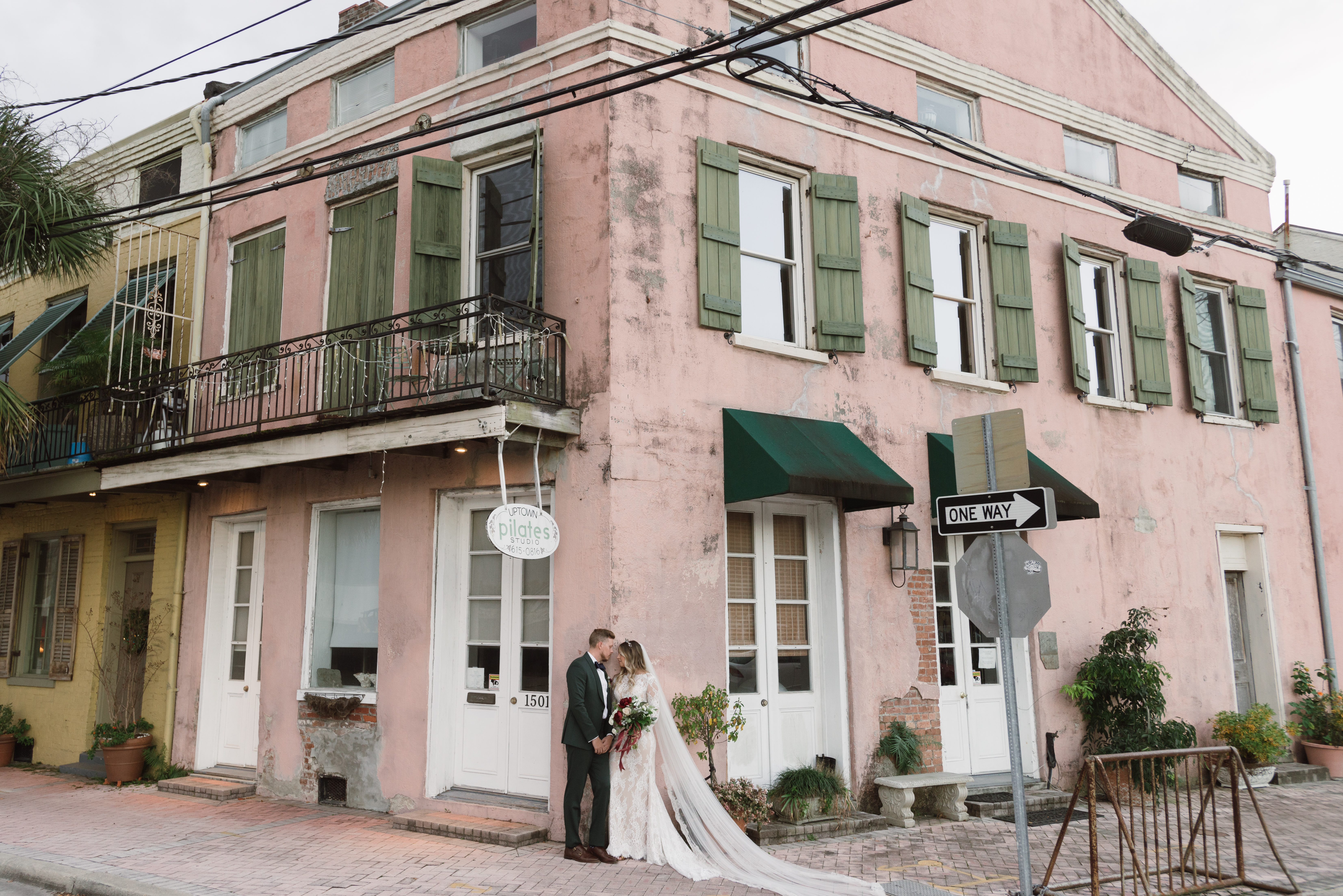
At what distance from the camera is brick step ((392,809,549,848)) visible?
26.8 feet

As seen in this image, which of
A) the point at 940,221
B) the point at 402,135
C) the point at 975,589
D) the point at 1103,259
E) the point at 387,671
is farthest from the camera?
the point at 1103,259

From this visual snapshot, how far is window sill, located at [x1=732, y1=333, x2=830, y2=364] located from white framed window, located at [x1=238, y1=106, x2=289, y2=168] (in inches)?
246

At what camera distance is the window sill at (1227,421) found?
13258mm

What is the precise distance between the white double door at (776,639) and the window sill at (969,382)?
7.18ft

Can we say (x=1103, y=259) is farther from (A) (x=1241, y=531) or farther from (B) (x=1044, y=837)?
(B) (x=1044, y=837)

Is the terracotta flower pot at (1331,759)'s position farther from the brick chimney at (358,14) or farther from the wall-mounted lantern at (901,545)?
the brick chimney at (358,14)

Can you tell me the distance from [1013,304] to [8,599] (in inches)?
536

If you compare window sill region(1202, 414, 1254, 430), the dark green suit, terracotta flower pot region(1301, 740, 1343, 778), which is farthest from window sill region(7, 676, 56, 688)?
terracotta flower pot region(1301, 740, 1343, 778)

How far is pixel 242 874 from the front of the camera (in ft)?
23.7

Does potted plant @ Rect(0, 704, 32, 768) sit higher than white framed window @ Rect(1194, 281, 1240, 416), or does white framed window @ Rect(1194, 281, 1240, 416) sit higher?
white framed window @ Rect(1194, 281, 1240, 416)

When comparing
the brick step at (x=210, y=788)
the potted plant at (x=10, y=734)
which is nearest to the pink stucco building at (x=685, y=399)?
the brick step at (x=210, y=788)

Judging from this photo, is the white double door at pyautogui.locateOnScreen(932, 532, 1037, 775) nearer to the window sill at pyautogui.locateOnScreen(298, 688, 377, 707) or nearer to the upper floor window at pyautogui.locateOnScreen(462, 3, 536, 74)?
the window sill at pyautogui.locateOnScreen(298, 688, 377, 707)

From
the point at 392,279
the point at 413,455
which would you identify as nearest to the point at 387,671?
the point at 413,455

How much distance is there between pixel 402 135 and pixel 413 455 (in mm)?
3373
